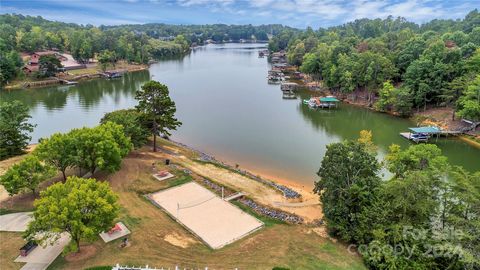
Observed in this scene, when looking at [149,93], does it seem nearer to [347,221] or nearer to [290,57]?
[347,221]

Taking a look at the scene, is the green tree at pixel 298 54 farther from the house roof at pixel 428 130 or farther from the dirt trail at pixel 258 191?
the dirt trail at pixel 258 191

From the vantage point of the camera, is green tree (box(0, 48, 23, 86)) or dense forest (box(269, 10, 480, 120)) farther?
green tree (box(0, 48, 23, 86))

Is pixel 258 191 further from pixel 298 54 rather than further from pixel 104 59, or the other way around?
pixel 298 54

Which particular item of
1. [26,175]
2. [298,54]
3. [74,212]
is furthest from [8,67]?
[298,54]

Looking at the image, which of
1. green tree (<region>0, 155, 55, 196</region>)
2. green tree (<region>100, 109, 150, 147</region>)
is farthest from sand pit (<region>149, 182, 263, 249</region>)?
green tree (<region>100, 109, 150, 147</region>)

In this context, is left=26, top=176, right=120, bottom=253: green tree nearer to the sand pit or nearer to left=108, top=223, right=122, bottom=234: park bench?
left=108, top=223, right=122, bottom=234: park bench

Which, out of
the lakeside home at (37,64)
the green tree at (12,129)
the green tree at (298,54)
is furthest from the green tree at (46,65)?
the green tree at (298,54)
